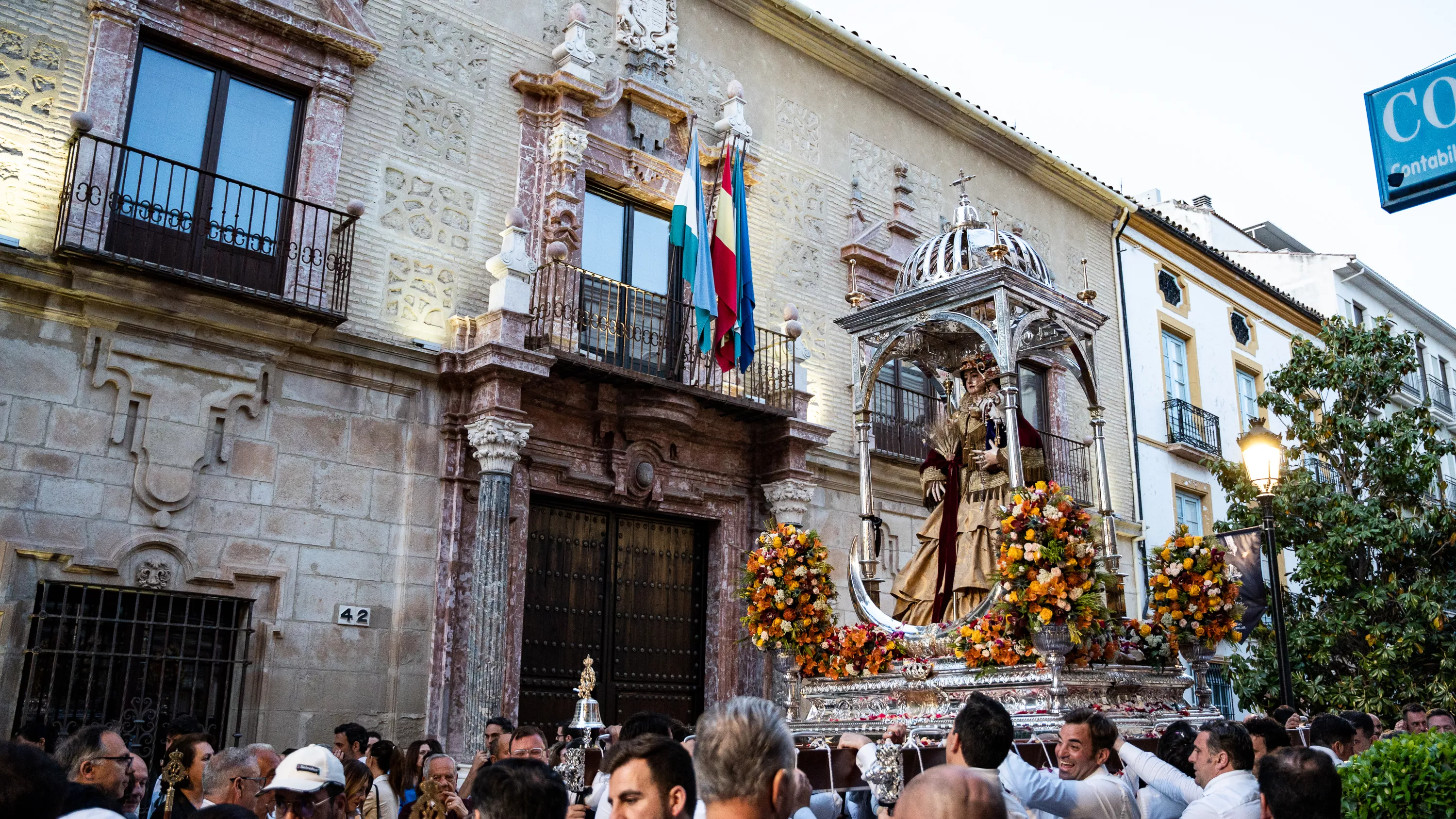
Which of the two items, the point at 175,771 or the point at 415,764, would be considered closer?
the point at 175,771

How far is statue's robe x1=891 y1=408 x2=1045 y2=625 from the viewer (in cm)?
755

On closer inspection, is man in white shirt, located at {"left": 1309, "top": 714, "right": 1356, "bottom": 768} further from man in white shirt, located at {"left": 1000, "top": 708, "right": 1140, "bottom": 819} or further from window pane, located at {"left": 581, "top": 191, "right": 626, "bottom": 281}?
window pane, located at {"left": 581, "top": 191, "right": 626, "bottom": 281}

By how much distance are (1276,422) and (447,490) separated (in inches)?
626

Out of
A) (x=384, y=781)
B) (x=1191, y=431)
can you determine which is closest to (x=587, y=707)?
(x=384, y=781)

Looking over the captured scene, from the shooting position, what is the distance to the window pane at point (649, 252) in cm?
1210

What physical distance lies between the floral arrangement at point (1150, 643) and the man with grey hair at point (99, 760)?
5.79 meters

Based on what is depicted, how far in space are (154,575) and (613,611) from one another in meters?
4.04

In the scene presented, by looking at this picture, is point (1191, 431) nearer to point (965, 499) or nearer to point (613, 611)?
point (613, 611)

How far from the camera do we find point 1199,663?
7746mm

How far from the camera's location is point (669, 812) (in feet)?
9.00

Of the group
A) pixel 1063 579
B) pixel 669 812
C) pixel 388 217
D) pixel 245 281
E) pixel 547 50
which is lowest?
pixel 669 812

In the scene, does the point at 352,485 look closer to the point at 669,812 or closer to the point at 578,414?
the point at 578,414

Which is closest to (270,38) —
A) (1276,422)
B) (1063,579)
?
(1063,579)

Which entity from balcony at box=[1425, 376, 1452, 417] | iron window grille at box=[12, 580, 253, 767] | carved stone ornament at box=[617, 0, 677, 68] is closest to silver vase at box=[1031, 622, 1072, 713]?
iron window grille at box=[12, 580, 253, 767]
